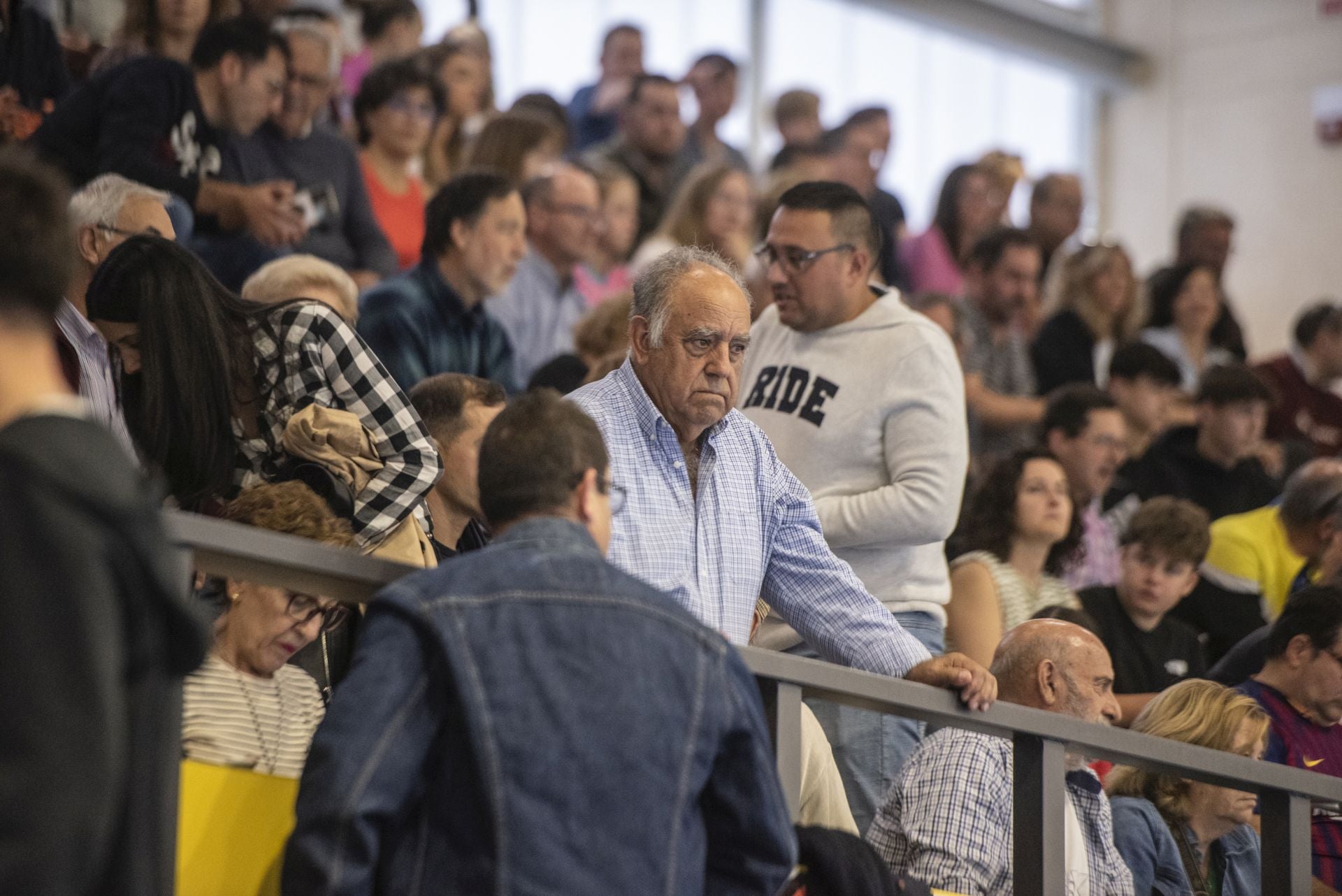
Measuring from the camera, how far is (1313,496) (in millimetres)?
5180

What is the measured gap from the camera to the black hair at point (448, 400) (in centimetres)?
354

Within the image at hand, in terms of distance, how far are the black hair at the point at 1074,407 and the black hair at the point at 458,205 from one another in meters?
1.93

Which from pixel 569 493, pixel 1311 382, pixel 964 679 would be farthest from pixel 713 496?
pixel 1311 382

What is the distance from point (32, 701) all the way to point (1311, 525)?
442 centimetres

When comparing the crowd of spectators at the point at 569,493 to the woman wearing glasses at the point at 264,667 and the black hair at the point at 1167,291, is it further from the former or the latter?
the black hair at the point at 1167,291

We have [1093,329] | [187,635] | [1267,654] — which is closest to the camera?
[187,635]

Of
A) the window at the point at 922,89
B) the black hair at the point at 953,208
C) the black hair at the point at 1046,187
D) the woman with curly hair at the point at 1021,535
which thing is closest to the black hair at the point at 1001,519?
the woman with curly hair at the point at 1021,535

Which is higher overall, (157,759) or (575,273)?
(575,273)

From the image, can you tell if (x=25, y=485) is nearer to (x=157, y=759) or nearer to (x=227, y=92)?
(x=157, y=759)

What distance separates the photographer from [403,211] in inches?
238

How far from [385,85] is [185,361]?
3.07 meters

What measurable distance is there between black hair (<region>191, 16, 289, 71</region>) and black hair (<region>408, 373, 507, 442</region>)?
1.79 meters

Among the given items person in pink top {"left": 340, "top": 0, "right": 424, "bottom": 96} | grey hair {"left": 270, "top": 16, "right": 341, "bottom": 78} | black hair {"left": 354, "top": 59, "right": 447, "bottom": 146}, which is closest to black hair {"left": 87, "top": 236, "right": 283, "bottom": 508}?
grey hair {"left": 270, "top": 16, "right": 341, "bottom": 78}

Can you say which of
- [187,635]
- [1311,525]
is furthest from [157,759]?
[1311,525]
